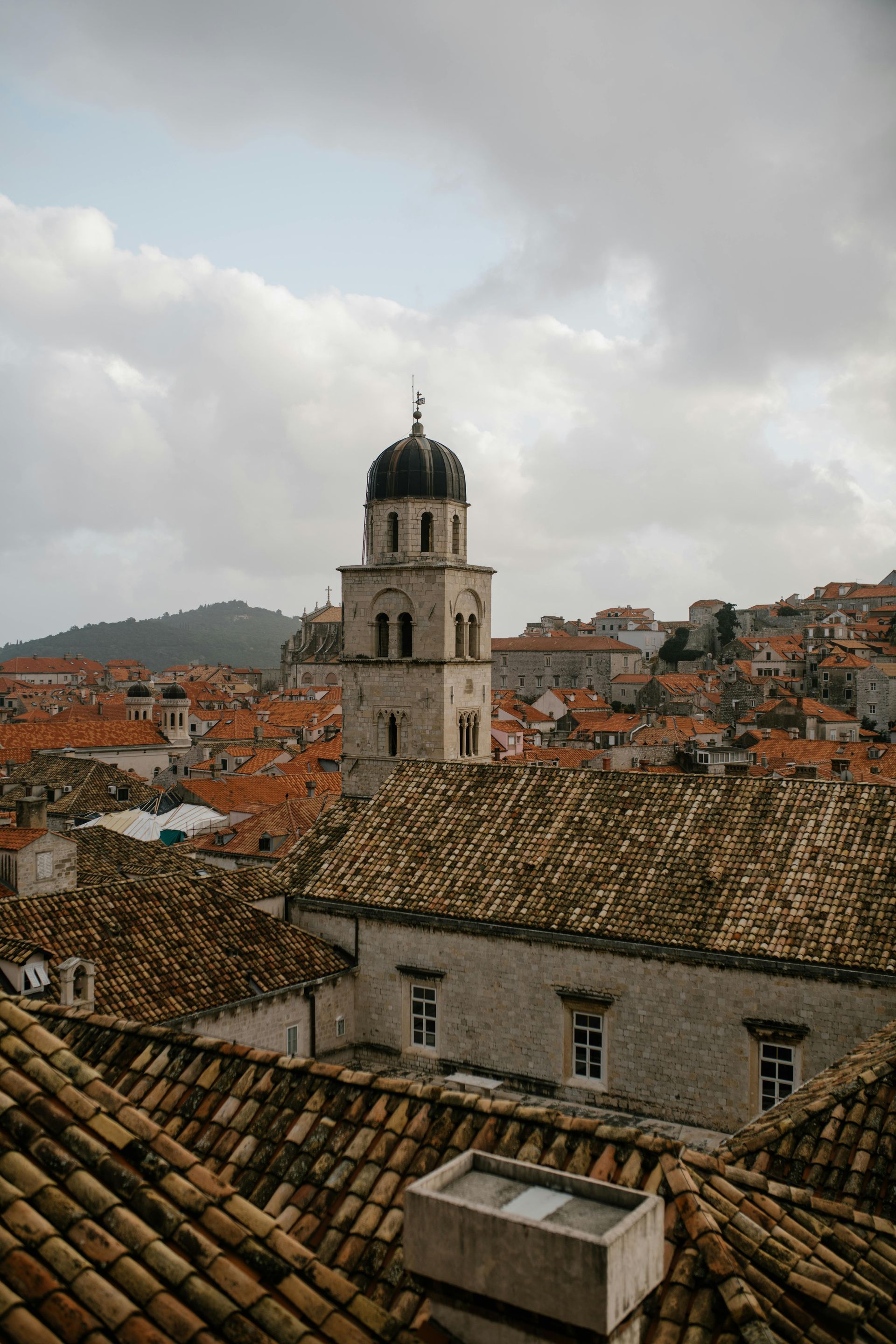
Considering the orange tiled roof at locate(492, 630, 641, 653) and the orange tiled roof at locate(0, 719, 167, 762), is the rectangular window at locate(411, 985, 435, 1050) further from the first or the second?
the orange tiled roof at locate(492, 630, 641, 653)

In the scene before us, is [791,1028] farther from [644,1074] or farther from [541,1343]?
[541,1343]

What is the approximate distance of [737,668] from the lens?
11275 centimetres

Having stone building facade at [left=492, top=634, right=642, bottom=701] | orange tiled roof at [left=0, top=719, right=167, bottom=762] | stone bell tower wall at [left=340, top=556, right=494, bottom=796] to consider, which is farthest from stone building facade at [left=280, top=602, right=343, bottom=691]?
stone bell tower wall at [left=340, top=556, right=494, bottom=796]

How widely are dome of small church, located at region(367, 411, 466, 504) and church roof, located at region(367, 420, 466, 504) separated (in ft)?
0.04

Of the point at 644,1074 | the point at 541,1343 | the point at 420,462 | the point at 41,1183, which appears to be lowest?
the point at 644,1074

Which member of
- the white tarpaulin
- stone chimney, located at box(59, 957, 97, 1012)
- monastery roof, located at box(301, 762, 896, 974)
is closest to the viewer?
stone chimney, located at box(59, 957, 97, 1012)

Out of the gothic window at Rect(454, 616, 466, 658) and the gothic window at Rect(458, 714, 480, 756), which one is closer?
the gothic window at Rect(458, 714, 480, 756)

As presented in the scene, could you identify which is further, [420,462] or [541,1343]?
[420,462]

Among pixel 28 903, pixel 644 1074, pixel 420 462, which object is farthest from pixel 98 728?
pixel 644 1074

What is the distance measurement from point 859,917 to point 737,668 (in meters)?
99.3

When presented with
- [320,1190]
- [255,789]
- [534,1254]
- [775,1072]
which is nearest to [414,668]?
[775,1072]

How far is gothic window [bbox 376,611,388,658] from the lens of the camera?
30.6 meters

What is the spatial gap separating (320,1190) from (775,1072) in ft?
39.8

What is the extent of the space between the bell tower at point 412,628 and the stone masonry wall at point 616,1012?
9.33 meters
